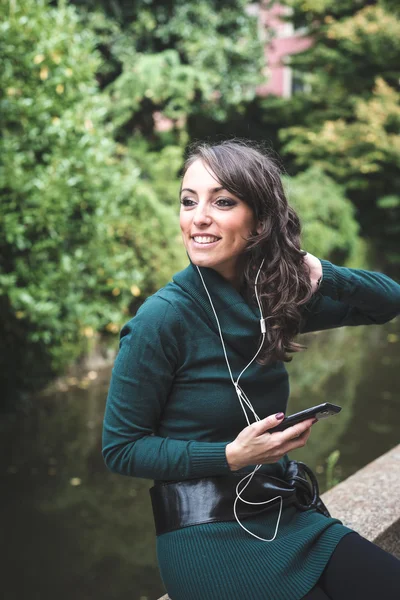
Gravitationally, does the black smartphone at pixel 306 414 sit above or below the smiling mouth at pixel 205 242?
below

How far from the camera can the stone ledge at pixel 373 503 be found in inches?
98.4

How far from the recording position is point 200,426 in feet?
5.80

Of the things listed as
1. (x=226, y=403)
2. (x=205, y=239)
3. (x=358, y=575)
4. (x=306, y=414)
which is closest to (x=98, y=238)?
(x=205, y=239)

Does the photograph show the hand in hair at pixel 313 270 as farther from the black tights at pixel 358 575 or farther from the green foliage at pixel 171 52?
the green foliage at pixel 171 52

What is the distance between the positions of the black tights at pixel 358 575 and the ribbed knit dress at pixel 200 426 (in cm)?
3

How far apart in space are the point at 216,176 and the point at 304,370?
20.9 feet

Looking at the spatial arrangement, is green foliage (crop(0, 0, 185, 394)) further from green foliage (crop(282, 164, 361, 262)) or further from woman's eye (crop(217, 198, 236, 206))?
green foliage (crop(282, 164, 361, 262))

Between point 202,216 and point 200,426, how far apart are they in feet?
2.02

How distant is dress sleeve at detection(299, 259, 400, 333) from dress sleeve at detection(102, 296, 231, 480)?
24.0 inches

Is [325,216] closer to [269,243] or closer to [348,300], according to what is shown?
[348,300]

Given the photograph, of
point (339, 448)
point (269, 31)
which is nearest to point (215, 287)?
point (339, 448)

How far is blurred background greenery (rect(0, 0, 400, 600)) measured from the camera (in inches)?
175

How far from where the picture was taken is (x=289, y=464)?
204 centimetres

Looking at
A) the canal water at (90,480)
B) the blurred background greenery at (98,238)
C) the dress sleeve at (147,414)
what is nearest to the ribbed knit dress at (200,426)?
the dress sleeve at (147,414)
